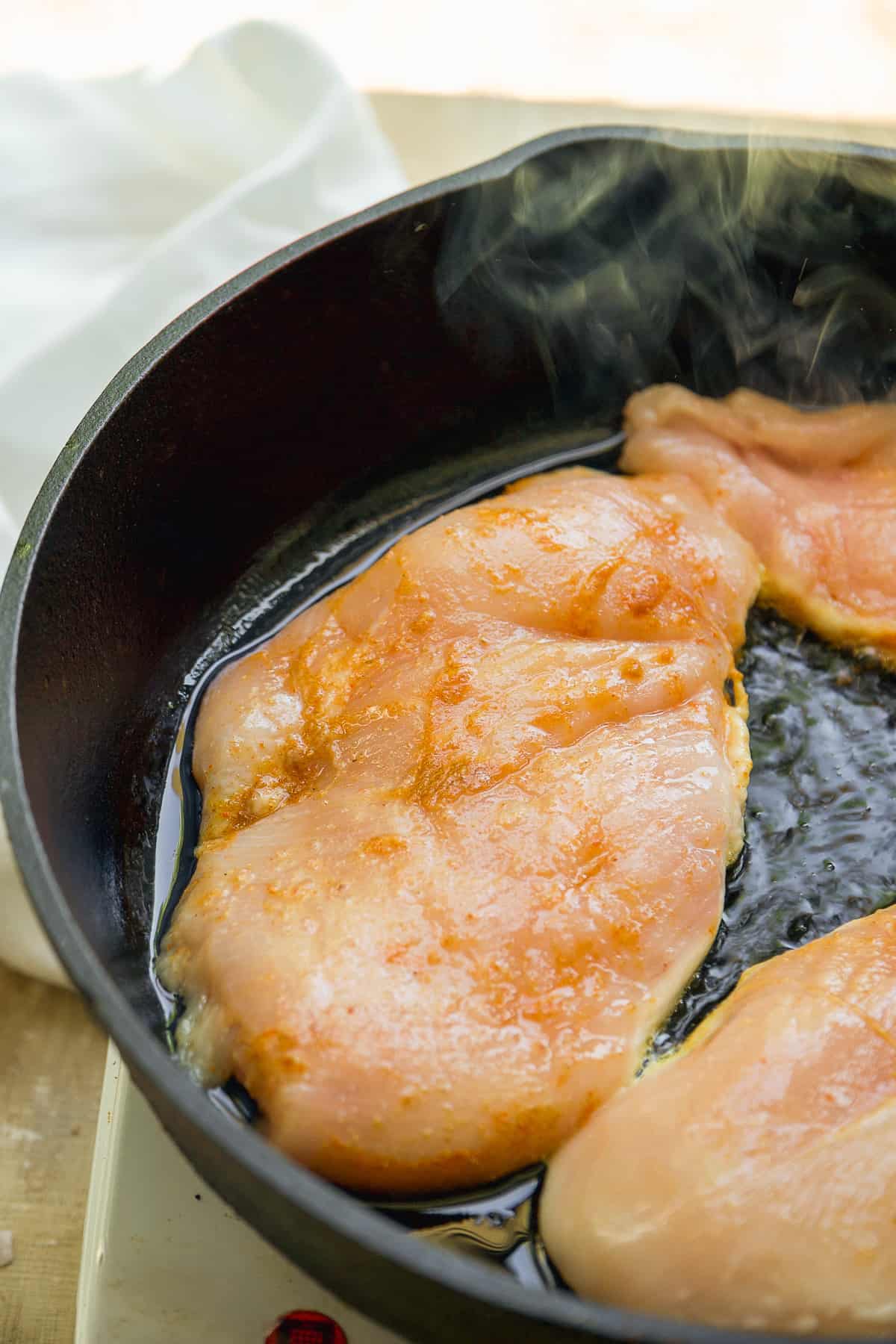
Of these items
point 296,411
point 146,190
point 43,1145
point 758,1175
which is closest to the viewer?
point 758,1175

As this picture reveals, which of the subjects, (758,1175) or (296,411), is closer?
(758,1175)

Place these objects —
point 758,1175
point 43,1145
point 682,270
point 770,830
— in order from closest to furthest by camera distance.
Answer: point 758,1175 → point 770,830 → point 43,1145 → point 682,270

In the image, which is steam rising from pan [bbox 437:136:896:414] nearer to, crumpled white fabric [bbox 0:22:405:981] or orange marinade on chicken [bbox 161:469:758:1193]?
orange marinade on chicken [bbox 161:469:758:1193]

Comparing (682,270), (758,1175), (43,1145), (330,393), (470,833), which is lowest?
(43,1145)

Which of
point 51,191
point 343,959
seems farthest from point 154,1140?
point 51,191

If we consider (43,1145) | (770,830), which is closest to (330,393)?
(770,830)

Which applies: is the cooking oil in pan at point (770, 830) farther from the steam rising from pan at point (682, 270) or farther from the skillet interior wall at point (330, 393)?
the steam rising from pan at point (682, 270)

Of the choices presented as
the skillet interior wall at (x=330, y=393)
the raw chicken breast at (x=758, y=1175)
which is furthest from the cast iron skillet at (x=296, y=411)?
the raw chicken breast at (x=758, y=1175)

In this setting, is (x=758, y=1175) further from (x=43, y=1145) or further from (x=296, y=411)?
(x=296, y=411)
